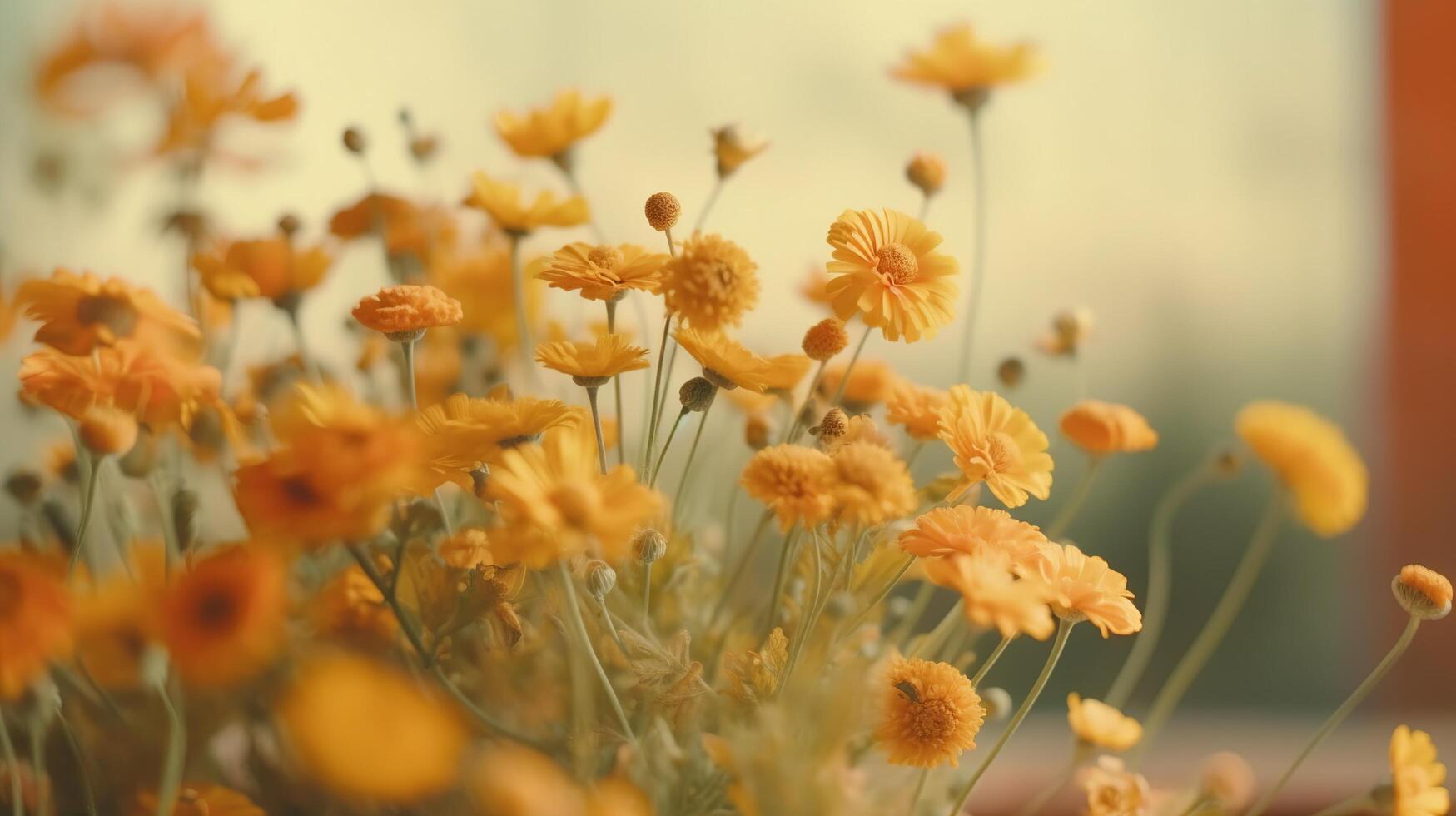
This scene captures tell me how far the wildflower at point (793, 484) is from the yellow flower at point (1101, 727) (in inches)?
6.7

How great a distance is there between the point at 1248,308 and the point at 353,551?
1.49 metres

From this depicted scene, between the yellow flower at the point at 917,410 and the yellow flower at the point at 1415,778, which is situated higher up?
the yellow flower at the point at 917,410

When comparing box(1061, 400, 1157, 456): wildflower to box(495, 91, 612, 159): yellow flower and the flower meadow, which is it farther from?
box(495, 91, 612, 159): yellow flower

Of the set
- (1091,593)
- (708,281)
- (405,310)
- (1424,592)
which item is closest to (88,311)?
(405,310)

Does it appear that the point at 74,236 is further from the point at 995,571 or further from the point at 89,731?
the point at 995,571

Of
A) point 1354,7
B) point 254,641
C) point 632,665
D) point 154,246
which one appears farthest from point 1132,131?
point 254,641

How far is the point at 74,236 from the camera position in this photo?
990mm

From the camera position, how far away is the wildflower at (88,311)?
0.35 meters

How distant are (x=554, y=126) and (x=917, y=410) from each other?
0.22m

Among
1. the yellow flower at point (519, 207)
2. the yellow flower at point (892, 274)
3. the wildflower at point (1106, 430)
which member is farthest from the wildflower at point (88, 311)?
the wildflower at point (1106, 430)

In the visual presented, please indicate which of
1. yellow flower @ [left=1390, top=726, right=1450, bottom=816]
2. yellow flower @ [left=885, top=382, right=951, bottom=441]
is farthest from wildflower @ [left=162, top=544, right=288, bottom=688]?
yellow flower @ [left=1390, top=726, right=1450, bottom=816]

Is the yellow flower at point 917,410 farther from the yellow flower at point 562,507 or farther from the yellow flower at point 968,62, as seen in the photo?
the yellow flower at point 968,62

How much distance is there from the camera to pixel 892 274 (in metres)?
0.33

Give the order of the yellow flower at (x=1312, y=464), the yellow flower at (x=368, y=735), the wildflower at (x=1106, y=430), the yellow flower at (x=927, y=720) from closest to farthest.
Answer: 1. the yellow flower at (x=368, y=735)
2. the yellow flower at (x=927, y=720)
3. the wildflower at (x=1106, y=430)
4. the yellow flower at (x=1312, y=464)
